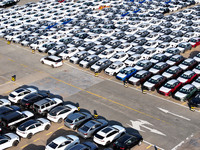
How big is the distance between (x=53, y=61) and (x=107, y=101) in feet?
44.3

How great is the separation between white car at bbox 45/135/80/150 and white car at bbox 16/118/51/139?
3124mm

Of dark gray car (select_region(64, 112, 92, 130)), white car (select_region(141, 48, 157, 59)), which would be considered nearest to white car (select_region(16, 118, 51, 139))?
dark gray car (select_region(64, 112, 92, 130))

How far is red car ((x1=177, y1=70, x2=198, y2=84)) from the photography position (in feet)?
125

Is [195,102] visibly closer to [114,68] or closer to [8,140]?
[114,68]

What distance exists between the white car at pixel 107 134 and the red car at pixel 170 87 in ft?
32.4

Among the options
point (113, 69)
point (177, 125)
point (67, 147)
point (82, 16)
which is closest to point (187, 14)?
point (82, 16)

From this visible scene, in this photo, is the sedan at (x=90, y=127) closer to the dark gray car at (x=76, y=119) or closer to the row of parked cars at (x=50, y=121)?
the row of parked cars at (x=50, y=121)

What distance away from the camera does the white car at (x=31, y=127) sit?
28.3 m

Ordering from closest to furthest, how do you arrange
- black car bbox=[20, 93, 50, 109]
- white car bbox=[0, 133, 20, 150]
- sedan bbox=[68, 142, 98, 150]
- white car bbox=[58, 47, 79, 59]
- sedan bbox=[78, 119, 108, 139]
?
sedan bbox=[68, 142, 98, 150], white car bbox=[0, 133, 20, 150], sedan bbox=[78, 119, 108, 139], black car bbox=[20, 93, 50, 109], white car bbox=[58, 47, 79, 59]

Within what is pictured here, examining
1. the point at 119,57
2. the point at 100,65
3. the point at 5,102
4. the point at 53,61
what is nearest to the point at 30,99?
the point at 5,102

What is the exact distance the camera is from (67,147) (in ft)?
86.2

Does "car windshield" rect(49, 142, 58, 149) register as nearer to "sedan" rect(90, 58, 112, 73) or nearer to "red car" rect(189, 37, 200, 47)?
"sedan" rect(90, 58, 112, 73)

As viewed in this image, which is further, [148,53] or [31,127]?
[148,53]

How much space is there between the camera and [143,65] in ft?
139
